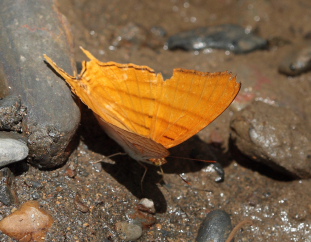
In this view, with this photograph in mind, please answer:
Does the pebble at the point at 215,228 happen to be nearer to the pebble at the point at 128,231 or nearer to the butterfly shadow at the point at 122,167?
the butterfly shadow at the point at 122,167

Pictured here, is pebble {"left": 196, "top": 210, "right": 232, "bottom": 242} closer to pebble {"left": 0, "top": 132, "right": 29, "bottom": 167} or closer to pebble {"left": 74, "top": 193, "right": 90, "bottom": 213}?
pebble {"left": 74, "top": 193, "right": 90, "bottom": 213}

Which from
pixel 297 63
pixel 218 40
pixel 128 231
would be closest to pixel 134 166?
pixel 128 231

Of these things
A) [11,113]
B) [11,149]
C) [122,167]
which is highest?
[11,113]

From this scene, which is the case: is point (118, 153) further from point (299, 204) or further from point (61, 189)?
point (299, 204)

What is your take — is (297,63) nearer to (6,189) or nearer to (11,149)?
(11,149)

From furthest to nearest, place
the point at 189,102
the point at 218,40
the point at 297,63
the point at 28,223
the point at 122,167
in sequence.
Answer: the point at 218,40 < the point at 297,63 < the point at 122,167 < the point at 189,102 < the point at 28,223

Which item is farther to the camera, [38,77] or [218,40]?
[218,40]

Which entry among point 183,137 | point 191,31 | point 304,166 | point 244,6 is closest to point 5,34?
point 183,137
